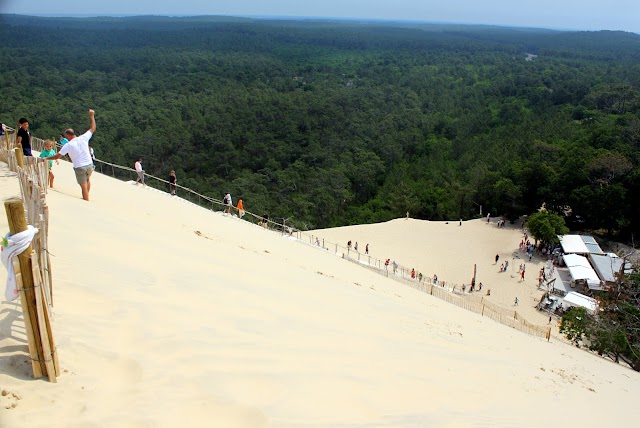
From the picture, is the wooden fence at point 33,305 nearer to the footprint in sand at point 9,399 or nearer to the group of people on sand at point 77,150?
the footprint in sand at point 9,399

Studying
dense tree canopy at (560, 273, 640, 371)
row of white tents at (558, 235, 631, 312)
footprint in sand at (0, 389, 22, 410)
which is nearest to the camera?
footprint in sand at (0, 389, 22, 410)

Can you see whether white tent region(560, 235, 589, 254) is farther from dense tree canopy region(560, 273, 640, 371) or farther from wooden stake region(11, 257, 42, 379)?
wooden stake region(11, 257, 42, 379)

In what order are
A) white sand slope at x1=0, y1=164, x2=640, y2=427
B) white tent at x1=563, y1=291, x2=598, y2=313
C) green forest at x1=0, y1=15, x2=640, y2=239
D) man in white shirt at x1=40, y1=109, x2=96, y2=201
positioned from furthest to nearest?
green forest at x1=0, y1=15, x2=640, y2=239 < white tent at x1=563, y1=291, x2=598, y2=313 < man in white shirt at x1=40, y1=109, x2=96, y2=201 < white sand slope at x1=0, y1=164, x2=640, y2=427

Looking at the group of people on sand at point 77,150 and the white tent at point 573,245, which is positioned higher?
the group of people on sand at point 77,150

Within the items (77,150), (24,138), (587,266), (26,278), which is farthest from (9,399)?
(587,266)

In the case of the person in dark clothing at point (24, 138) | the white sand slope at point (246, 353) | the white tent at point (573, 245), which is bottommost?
the white tent at point (573, 245)

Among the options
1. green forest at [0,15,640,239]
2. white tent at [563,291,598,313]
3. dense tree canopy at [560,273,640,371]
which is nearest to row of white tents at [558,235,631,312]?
white tent at [563,291,598,313]

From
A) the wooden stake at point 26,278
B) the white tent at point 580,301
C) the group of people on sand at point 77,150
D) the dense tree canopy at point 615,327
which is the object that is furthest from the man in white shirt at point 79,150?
the white tent at point 580,301

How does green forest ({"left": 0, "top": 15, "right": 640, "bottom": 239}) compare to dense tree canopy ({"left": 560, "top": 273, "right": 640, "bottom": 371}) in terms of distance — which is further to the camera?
green forest ({"left": 0, "top": 15, "right": 640, "bottom": 239})
